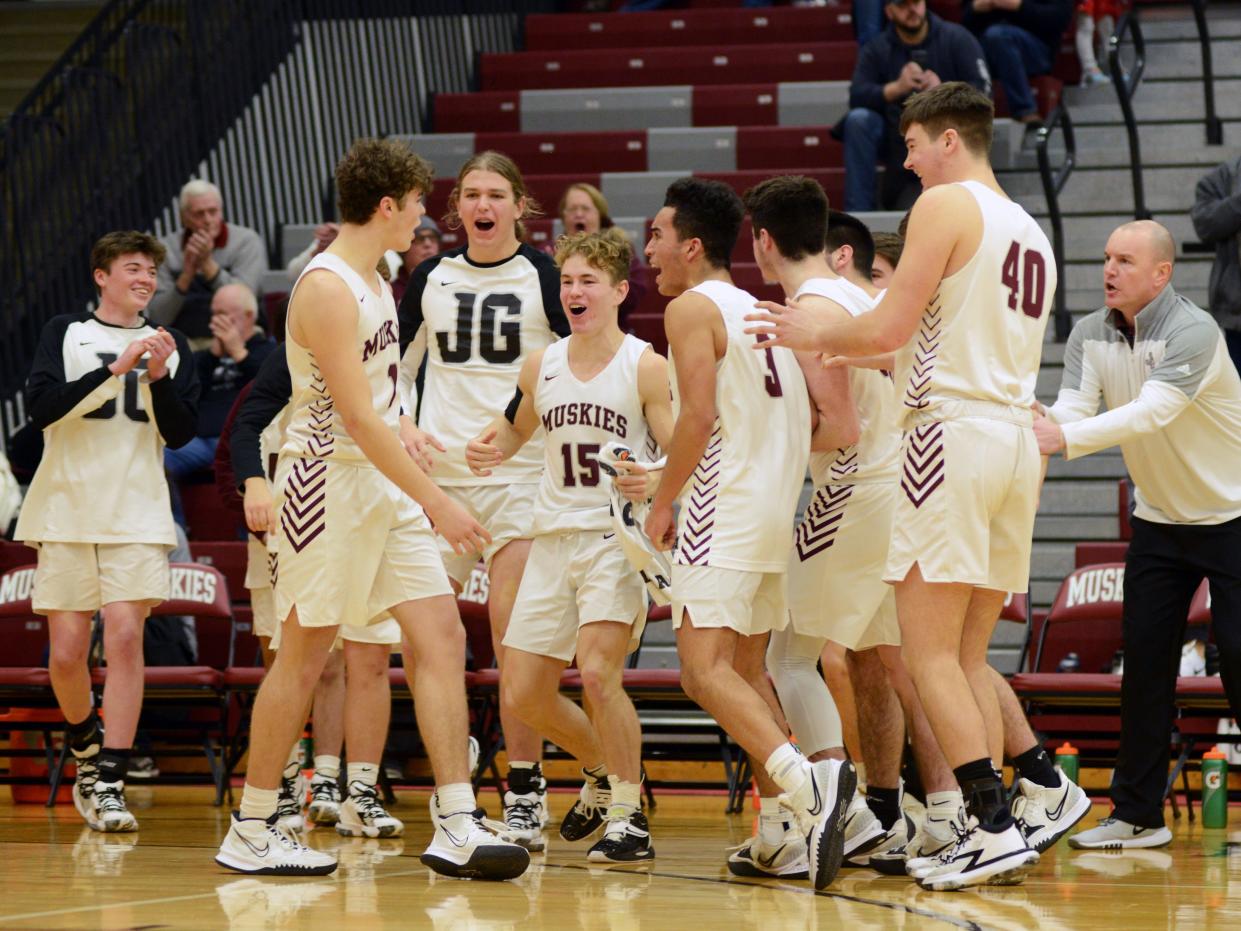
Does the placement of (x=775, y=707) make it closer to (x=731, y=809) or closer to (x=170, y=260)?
(x=731, y=809)

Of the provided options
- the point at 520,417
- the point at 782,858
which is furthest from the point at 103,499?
the point at 782,858

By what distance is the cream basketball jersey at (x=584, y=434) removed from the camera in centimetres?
594

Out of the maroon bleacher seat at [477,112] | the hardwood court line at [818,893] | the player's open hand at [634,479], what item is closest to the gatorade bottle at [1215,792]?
the hardwood court line at [818,893]

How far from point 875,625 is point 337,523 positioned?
1636 millimetres

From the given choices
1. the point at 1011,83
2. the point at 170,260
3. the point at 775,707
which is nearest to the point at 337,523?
the point at 775,707

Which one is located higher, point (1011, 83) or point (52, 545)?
point (1011, 83)

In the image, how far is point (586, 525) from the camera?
19.4ft

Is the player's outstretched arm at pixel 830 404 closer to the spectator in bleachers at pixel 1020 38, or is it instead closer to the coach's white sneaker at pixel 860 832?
the coach's white sneaker at pixel 860 832

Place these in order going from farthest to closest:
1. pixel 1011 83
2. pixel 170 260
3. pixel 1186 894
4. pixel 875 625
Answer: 1. pixel 1011 83
2. pixel 170 260
3. pixel 875 625
4. pixel 1186 894

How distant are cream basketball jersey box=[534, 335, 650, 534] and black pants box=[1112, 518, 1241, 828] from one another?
179 centimetres

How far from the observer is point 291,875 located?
17.2ft

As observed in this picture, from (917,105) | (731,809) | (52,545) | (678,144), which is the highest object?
(678,144)

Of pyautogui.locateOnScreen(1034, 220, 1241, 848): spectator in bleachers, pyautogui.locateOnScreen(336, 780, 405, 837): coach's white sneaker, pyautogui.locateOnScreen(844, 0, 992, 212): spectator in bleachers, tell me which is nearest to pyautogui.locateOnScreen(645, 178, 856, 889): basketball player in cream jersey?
pyautogui.locateOnScreen(1034, 220, 1241, 848): spectator in bleachers

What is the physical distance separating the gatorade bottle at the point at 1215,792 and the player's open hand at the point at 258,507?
356cm
